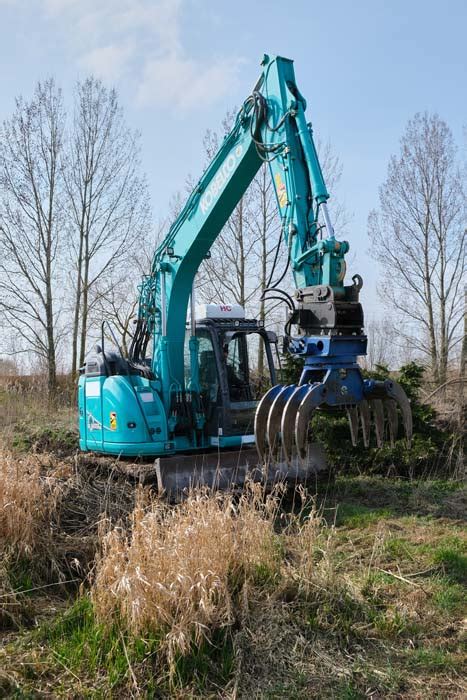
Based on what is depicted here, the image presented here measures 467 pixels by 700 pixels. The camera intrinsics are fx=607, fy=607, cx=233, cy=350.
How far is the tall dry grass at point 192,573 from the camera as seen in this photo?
3477 millimetres

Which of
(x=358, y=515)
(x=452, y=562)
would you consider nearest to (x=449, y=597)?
(x=452, y=562)

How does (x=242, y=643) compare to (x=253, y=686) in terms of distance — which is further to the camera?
(x=242, y=643)

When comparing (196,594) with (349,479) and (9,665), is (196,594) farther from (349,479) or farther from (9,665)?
(349,479)

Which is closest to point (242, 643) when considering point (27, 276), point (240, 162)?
point (240, 162)

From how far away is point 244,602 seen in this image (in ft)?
12.3

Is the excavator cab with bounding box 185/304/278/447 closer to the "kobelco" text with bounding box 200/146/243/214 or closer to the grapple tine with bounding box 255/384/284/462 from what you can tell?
the "kobelco" text with bounding box 200/146/243/214

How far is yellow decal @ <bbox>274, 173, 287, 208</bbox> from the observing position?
5680 mm

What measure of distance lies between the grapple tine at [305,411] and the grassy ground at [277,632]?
78 cm

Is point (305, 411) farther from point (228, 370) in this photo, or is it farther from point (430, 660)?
point (228, 370)

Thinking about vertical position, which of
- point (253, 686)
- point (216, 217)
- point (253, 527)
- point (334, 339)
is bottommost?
point (253, 686)

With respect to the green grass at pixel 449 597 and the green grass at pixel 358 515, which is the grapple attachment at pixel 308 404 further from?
the green grass at pixel 358 515

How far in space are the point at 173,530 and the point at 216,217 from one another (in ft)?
13.5

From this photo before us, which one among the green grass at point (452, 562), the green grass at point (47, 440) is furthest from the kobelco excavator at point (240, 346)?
the green grass at point (47, 440)

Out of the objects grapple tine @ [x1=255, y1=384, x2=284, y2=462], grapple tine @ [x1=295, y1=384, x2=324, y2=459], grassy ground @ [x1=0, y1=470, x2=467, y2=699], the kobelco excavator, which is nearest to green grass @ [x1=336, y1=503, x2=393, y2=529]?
the kobelco excavator
